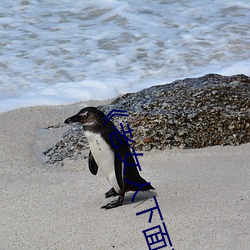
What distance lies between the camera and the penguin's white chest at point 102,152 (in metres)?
3.16

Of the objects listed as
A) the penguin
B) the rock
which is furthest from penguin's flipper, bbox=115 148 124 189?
the rock

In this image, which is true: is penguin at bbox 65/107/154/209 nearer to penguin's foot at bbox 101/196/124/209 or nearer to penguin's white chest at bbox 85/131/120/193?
penguin's white chest at bbox 85/131/120/193

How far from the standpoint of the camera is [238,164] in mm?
4273

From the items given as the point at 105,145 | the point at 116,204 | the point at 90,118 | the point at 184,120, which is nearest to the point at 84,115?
the point at 90,118

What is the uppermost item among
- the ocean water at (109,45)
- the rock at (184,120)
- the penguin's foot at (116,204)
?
the penguin's foot at (116,204)

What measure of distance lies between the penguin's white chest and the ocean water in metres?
3.04

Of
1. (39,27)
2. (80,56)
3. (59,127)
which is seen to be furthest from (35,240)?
(39,27)

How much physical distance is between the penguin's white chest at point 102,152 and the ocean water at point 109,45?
9.98ft

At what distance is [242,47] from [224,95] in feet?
11.2

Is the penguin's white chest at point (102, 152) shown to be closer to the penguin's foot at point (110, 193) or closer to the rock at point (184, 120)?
the penguin's foot at point (110, 193)

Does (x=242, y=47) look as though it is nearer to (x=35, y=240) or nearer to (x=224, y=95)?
(x=224, y=95)

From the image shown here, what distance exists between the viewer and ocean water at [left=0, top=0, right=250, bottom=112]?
23.0ft

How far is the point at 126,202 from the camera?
351 centimetres
